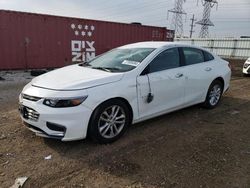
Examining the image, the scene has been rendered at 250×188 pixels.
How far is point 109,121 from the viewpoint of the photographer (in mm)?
3770

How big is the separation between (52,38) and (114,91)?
9059 millimetres

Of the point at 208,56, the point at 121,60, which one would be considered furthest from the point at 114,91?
the point at 208,56

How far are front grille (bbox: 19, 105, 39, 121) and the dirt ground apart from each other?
1.45 ft

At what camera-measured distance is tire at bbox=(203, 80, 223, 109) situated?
5.64 meters

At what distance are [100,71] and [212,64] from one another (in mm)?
2774

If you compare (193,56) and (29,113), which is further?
(193,56)

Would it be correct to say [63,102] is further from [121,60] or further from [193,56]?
[193,56]

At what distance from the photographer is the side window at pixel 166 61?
4.36 metres

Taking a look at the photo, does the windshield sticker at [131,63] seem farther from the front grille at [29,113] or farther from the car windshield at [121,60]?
the front grille at [29,113]

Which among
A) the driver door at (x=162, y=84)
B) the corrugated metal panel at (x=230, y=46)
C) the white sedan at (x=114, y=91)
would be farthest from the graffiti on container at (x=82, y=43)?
the corrugated metal panel at (x=230, y=46)

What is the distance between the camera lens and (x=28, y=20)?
36.3ft

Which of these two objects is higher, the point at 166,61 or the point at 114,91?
the point at 166,61

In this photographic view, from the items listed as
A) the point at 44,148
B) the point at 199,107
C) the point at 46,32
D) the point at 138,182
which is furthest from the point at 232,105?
the point at 46,32

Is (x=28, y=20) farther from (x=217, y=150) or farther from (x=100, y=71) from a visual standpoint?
(x=217, y=150)
